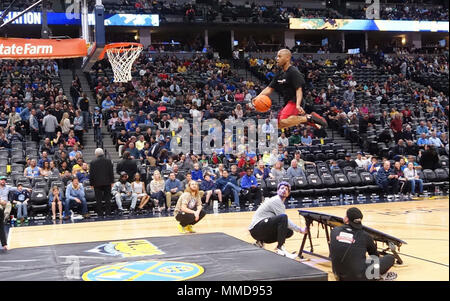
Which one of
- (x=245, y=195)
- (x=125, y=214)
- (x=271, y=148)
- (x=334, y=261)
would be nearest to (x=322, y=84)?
(x=271, y=148)

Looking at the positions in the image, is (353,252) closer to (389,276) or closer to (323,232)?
(389,276)

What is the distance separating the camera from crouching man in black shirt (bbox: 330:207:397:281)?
18.9ft

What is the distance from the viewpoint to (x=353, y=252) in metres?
5.75

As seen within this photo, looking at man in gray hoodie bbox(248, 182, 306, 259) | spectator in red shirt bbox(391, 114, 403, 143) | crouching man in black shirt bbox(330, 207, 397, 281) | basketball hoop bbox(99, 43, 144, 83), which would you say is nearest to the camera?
crouching man in black shirt bbox(330, 207, 397, 281)

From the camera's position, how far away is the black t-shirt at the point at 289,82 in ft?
20.4

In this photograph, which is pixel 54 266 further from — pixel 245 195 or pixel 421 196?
pixel 421 196

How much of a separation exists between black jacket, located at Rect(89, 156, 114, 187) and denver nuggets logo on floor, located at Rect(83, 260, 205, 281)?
205 inches

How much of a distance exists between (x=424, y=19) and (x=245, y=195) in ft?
79.4

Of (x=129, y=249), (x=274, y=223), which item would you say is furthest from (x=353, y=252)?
(x=129, y=249)

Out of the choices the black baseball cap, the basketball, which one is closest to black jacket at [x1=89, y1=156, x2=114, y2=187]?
the basketball

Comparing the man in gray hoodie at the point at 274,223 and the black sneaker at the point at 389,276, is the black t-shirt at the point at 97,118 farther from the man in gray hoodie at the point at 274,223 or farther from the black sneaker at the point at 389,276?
the black sneaker at the point at 389,276

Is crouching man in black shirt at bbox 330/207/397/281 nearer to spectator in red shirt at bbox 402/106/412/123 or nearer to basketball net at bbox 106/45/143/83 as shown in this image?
basketball net at bbox 106/45/143/83

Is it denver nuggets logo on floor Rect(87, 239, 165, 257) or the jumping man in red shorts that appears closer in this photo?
the jumping man in red shorts

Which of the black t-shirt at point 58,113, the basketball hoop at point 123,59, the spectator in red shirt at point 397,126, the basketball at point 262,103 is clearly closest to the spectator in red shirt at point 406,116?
the spectator in red shirt at point 397,126
